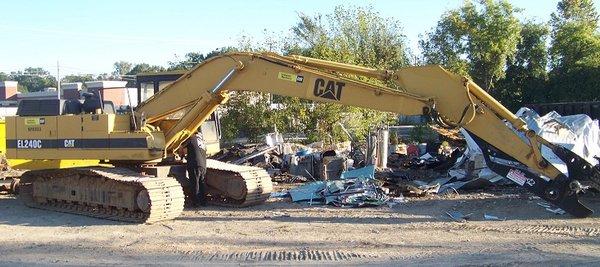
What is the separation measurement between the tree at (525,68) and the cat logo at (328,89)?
84.5 feet

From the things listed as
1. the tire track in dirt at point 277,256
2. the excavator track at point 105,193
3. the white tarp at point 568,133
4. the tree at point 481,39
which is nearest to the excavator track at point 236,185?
the excavator track at point 105,193

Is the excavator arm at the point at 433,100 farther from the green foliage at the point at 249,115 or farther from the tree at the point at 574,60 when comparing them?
the tree at the point at 574,60

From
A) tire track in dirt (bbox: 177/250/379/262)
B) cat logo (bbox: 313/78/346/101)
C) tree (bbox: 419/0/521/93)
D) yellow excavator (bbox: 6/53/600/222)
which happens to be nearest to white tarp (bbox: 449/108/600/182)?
yellow excavator (bbox: 6/53/600/222)

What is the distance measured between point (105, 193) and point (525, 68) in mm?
28219

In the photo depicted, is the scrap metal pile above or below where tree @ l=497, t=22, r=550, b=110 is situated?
below

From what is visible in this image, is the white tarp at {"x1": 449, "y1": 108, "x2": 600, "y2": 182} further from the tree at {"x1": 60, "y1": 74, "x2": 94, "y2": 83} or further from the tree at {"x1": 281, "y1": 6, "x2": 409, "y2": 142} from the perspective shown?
the tree at {"x1": 60, "y1": 74, "x2": 94, "y2": 83}

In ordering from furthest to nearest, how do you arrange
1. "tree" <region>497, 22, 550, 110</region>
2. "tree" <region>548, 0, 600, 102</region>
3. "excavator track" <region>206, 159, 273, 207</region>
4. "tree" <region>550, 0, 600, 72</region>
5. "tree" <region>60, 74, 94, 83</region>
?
"tree" <region>60, 74, 94, 83</region> < "tree" <region>497, 22, 550, 110</region> < "tree" <region>550, 0, 600, 72</region> < "tree" <region>548, 0, 600, 102</region> < "excavator track" <region>206, 159, 273, 207</region>

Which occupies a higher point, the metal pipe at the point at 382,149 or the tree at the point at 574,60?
the tree at the point at 574,60

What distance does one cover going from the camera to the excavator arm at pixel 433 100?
977 cm

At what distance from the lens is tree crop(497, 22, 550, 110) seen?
34.2 m

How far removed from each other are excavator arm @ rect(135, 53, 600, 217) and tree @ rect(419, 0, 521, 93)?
2186 cm

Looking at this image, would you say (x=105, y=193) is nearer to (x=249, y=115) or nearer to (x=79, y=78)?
(x=249, y=115)

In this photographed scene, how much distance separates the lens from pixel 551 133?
13.8m

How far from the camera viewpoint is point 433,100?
9844 millimetres
